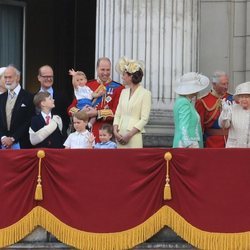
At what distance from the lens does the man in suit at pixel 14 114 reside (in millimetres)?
12727

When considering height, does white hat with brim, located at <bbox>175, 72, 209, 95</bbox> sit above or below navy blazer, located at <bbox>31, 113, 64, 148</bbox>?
above

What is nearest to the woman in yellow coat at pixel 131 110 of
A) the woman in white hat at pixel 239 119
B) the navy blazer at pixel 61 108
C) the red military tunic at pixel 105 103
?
the red military tunic at pixel 105 103

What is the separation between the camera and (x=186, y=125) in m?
12.5

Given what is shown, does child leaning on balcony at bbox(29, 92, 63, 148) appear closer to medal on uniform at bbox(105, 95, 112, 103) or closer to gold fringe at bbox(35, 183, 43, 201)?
medal on uniform at bbox(105, 95, 112, 103)

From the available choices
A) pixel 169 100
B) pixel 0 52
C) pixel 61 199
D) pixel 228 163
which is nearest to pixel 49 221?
pixel 61 199

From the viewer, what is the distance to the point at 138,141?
41.1ft

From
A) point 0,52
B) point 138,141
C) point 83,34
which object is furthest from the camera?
point 83,34

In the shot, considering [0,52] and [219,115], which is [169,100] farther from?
[0,52]

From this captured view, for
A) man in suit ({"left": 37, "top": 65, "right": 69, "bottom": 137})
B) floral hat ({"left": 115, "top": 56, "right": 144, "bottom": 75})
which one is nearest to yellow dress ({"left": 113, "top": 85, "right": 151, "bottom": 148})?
floral hat ({"left": 115, "top": 56, "right": 144, "bottom": 75})

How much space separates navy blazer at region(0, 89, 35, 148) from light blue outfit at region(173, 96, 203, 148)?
192cm

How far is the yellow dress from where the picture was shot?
41.0ft

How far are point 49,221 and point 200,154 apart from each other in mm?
1951

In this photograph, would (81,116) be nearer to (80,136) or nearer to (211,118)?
(80,136)

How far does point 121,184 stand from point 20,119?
1877mm
